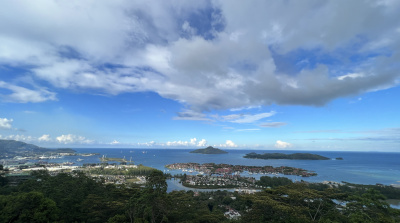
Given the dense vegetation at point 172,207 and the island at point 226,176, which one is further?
the island at point 226,176

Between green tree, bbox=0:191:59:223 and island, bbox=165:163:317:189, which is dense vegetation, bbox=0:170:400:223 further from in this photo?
island, bbox=165:163:317:189

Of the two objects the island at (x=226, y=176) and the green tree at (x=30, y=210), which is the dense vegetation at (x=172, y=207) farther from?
the island at (x=226, y=176)

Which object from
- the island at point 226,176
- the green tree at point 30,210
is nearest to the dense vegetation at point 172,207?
the green tree at point 30,210

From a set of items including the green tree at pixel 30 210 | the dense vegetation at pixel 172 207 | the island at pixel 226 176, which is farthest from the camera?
the island at pixel 226 176

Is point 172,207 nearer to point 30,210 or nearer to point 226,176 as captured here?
point 30,210

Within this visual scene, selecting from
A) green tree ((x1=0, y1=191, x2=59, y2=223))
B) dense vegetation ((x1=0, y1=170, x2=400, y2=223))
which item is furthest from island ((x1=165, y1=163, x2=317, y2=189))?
green tree ((x1=0, y1=191, x2=59, y2=223))

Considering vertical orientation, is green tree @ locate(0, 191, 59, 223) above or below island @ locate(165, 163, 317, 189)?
above

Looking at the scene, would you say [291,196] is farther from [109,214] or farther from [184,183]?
[184,183]

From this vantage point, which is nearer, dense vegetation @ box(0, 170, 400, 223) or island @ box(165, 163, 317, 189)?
dense vegetation @ box(0, 170, 400, 223)

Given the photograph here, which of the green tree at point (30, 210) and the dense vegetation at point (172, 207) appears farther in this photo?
the green tree at point (30, 210)

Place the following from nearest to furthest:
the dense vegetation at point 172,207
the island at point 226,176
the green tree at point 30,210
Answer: the dense vegetation at point 172,207 → the green tree at point 30,210 → the island at point 226,176

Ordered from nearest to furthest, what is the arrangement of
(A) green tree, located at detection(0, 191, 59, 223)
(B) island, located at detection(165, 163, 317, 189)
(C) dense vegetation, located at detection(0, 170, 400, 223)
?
(C) dense vegetation, located at detection(0, 170, 400, 223)
(A) green tree, located at detection(0, 191, 59, 223)
(B) island, located at detection(165, 163, 317, 189)

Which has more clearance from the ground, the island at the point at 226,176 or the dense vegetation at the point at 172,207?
the dense vegetation at the point at 172,207
